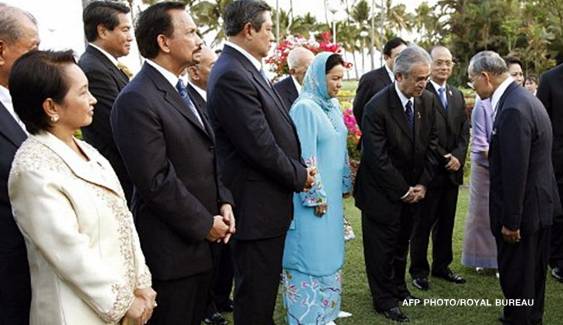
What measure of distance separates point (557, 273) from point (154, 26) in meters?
4.32

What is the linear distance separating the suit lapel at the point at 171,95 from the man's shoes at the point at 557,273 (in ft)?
13.0

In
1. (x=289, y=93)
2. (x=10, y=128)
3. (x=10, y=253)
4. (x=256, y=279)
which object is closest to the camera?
(x=10, y=253)

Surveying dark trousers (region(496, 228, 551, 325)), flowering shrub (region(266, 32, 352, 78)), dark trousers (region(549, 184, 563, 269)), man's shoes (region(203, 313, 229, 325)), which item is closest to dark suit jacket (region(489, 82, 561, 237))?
dark trousers (region(496, 228, 551, 325))

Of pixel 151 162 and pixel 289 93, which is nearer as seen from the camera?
pixel 151 162

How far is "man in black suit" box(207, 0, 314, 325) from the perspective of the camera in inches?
125

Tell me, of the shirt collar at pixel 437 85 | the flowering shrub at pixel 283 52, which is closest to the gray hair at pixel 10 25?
the shirt collar at pixel 437 85

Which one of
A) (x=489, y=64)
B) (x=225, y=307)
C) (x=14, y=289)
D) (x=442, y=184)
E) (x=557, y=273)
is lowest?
(x=557, y=273)

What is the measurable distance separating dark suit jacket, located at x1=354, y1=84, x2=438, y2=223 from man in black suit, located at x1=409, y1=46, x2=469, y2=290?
1.82 ft

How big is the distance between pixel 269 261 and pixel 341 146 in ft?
Answer: 3.60

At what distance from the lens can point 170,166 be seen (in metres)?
2.54

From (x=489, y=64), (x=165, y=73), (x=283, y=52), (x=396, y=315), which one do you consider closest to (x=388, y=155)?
(x=489, y=64)

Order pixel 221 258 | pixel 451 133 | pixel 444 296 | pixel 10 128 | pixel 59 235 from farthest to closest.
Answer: pixel 451 133, pixel 444 296, pixel 221 258, pixel 10 128, pixel 59 235

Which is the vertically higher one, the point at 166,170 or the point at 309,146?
the point at 166,170

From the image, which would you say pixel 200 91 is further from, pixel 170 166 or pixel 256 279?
pixel 170 166
